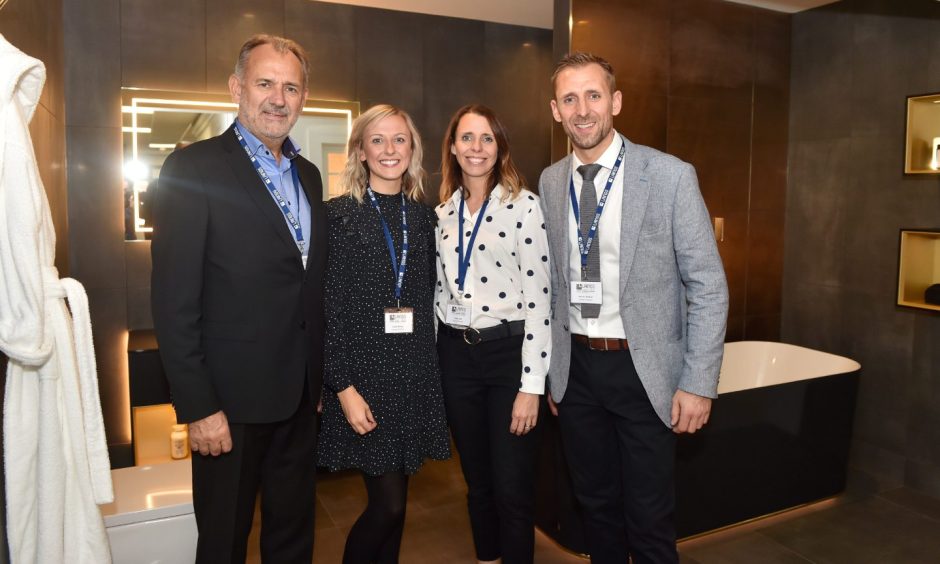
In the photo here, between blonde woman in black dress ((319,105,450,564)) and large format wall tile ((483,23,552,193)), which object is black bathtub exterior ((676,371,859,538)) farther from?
large format wall tile ((483,23,552,193))

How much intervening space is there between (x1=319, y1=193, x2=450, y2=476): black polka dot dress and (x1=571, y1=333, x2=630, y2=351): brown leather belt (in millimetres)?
489

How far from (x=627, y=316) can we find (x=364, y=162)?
3.18ft

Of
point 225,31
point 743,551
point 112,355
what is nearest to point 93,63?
point 225,31

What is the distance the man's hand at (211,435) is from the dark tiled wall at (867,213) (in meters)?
3.76

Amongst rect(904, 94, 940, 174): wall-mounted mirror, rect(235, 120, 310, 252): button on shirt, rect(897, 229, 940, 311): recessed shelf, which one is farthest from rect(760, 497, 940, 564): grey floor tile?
rect(235, 120, 310, 252): button on shirt

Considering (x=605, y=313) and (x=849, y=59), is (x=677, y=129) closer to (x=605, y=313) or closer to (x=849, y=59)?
(x=849, y=59)

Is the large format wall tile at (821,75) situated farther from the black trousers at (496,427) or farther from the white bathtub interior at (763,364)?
the black trousers at (496,427)

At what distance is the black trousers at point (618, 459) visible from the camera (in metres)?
2.09

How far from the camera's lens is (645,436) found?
209 cm

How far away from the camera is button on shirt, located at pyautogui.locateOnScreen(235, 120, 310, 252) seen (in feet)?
6.36

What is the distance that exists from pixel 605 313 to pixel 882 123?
2959 mm

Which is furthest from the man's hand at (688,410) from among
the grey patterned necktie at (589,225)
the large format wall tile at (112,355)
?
the large format wall tile at (112,355)

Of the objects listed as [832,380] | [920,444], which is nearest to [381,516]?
[832,380]

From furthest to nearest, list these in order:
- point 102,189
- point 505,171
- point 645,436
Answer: point 102,189 → point 505,171 → point 645,436
